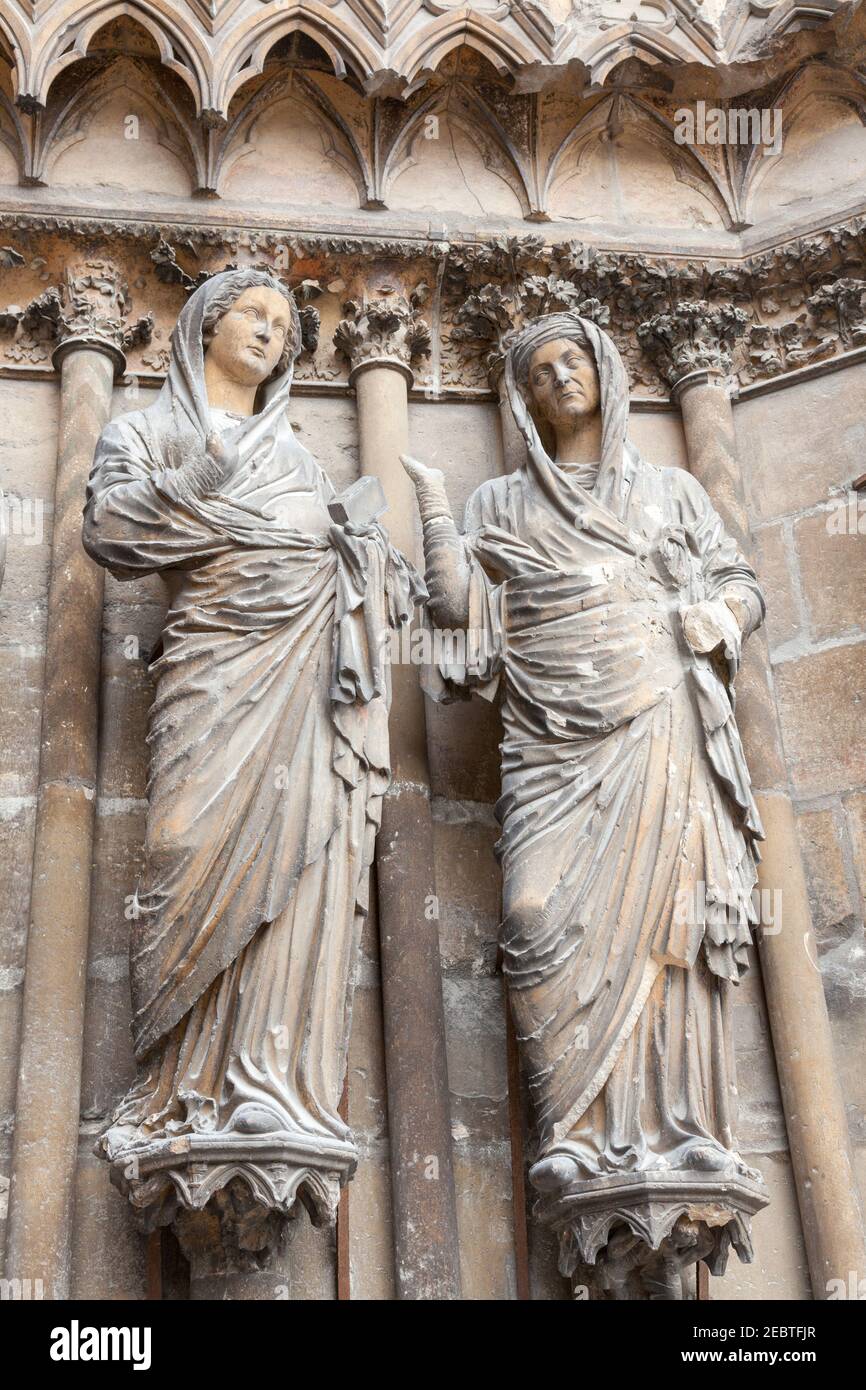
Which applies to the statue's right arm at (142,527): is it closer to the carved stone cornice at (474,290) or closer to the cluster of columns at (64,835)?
the cluster of columns at (64,835)

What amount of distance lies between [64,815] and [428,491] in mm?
1439

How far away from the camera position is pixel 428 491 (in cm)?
600

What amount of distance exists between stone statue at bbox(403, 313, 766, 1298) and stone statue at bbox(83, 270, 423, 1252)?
1.35ft

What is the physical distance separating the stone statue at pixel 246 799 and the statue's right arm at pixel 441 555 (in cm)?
8

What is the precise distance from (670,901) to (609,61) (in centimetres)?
331

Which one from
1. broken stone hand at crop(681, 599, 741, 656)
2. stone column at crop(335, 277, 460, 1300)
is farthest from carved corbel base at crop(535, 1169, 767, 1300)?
broken stone hand at crop(681, 599, 741, 656)

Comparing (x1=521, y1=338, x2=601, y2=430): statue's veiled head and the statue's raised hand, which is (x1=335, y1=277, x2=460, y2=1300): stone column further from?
(x1=521, y1=338, x2=601, y2=430): statue's veiled head

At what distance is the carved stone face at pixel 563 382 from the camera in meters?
6.24

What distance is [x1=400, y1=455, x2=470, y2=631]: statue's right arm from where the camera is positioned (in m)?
5.86

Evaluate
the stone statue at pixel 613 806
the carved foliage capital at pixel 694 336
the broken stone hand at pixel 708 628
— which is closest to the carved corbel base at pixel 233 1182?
the stone statue at pixel 613 806

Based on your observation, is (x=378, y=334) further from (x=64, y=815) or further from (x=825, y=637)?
(x=64, y=815)

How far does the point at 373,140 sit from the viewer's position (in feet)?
23.5

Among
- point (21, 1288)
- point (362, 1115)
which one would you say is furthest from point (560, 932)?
point (21, 1288)
